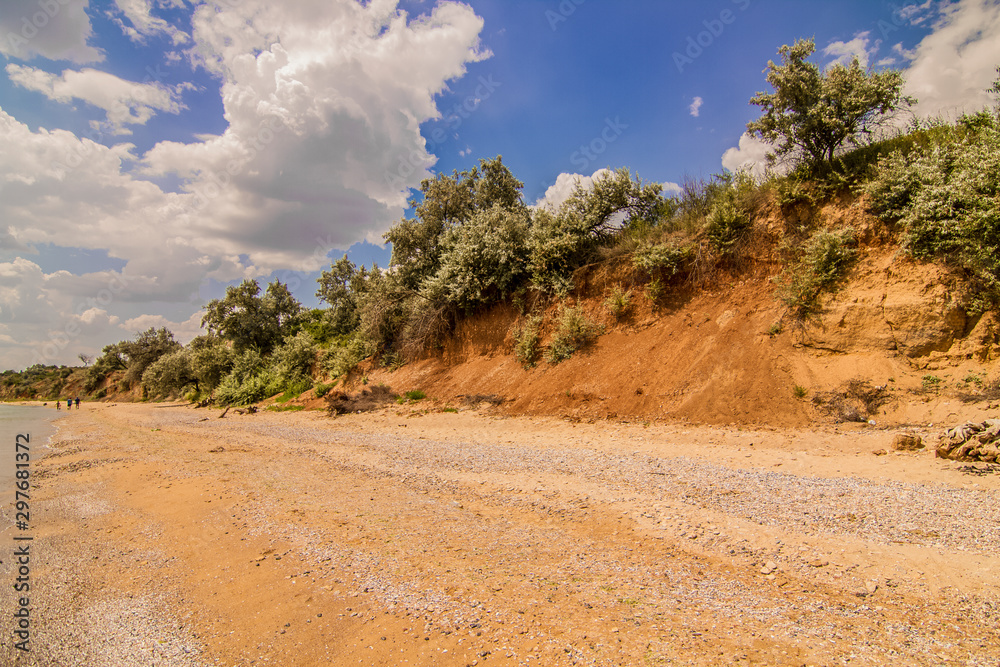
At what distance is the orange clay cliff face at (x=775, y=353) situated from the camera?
8750mm

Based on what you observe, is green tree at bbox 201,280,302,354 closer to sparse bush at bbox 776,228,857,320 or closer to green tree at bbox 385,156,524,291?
green tree at bbox 385,156,524,291

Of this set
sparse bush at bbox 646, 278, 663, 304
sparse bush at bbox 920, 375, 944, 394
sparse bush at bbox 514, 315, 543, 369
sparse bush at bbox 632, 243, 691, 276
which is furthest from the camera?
sparse bush at bbox 514, 315, 543, 369

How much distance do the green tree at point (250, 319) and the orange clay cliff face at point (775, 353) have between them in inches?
956

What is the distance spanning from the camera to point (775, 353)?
1072 cm

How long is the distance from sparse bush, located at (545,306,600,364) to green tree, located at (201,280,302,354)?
2535 cm

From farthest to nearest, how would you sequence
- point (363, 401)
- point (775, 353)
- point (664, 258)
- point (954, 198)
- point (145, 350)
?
point (145, 350)
point (363, 401)
point (664, 258)
point (775, 353)
point (954, 198)

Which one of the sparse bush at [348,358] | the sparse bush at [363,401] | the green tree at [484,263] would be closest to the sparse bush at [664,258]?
the green tree at [484,263]

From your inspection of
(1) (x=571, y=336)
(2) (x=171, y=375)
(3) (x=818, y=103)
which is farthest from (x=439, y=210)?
(2) (x=171, y=375)

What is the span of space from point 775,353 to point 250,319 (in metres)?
34.7

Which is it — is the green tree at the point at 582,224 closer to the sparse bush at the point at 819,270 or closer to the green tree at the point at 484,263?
the green tree at the point at 484,263

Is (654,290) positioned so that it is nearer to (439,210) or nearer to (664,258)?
(664,258)

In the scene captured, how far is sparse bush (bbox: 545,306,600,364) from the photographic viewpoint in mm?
15117

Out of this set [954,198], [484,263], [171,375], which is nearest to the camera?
[954,198]

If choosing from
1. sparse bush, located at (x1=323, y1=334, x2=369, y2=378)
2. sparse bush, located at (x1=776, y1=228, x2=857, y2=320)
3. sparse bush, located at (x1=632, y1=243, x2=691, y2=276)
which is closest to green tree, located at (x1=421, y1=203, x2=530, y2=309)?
sparse bush, located at (x1=632, y1=243, x2=691, y2=276)
